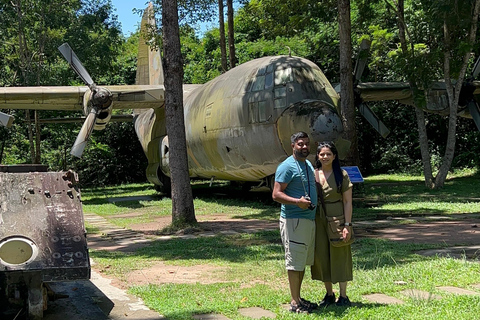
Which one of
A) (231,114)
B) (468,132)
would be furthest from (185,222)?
(468,132)

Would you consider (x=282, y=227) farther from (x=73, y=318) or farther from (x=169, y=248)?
(x=169, y=248)

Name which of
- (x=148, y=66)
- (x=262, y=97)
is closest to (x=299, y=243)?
(x=262, y=97)

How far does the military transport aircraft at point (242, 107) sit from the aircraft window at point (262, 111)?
2 centimetres

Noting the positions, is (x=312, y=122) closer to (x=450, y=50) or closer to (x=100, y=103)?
(x=100, y=103)

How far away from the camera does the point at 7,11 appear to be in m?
24.5

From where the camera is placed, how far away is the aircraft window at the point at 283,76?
1315 centimetres

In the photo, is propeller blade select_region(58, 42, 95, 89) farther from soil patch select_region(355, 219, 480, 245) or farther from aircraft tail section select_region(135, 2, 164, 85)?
soil patch select_region(355, 219, 480, 245)

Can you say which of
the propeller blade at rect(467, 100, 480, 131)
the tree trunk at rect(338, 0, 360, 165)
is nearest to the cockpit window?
the tree trunk at rect(338, 0, 360, 165)

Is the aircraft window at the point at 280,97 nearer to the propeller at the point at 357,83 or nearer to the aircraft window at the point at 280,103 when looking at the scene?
the aircraft window at the point at 280,103

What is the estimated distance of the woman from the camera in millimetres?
5238

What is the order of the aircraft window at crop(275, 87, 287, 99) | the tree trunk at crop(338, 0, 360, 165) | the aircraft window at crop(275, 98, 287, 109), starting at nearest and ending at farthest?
the aircraft window at crop(275, 98, 287, 109) → the aircraft window at crop(275, 87, 287, 99) → the tree trunk at crop(338, 0, 360, 165)

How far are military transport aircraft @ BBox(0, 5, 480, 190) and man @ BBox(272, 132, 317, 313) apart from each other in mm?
6505

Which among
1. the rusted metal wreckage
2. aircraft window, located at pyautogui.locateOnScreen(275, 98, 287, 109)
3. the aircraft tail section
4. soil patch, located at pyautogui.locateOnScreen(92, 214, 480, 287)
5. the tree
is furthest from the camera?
the aircraft tail section

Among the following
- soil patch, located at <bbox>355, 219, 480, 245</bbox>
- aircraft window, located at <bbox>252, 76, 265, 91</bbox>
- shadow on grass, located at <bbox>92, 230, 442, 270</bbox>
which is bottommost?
soil patch, located at <bbox>355, 219, 480, 245</bbox>
